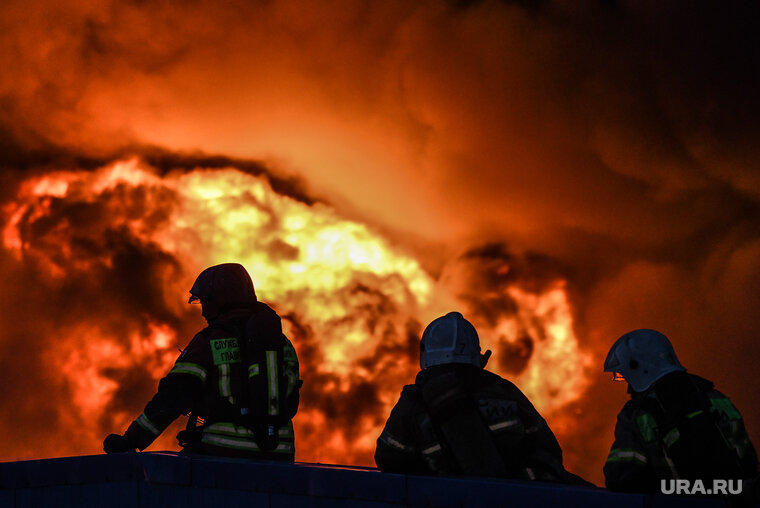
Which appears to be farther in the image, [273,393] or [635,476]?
[273,393]

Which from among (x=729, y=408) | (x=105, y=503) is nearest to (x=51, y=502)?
(x=105, y=503)

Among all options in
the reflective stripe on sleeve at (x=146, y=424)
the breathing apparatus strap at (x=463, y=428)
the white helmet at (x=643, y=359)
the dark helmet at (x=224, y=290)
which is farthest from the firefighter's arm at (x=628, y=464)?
the dark helmet at (x=224, y=290)

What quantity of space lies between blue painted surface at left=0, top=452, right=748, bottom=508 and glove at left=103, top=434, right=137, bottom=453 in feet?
0.88

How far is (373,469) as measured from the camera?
18.9ft

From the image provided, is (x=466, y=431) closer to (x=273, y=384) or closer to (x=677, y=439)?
(x=677, y=439)

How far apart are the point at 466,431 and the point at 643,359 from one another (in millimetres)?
1238

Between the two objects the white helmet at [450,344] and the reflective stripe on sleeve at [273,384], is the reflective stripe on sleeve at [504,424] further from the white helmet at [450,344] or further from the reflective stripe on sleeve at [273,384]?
the reflective stripe on sleeve at [273,384]

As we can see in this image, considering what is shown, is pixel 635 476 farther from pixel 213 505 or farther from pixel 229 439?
pixel 229 439

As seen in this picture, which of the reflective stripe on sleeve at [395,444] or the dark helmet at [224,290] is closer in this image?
the reflective stripe on sleeve at [395,444]

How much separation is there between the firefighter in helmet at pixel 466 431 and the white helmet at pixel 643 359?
2.34 feet

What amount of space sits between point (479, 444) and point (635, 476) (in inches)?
41.1

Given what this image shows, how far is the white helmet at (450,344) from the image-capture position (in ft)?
20.1

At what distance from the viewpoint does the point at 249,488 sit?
231 inches

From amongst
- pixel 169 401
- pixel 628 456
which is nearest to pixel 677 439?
pixel 628 456
